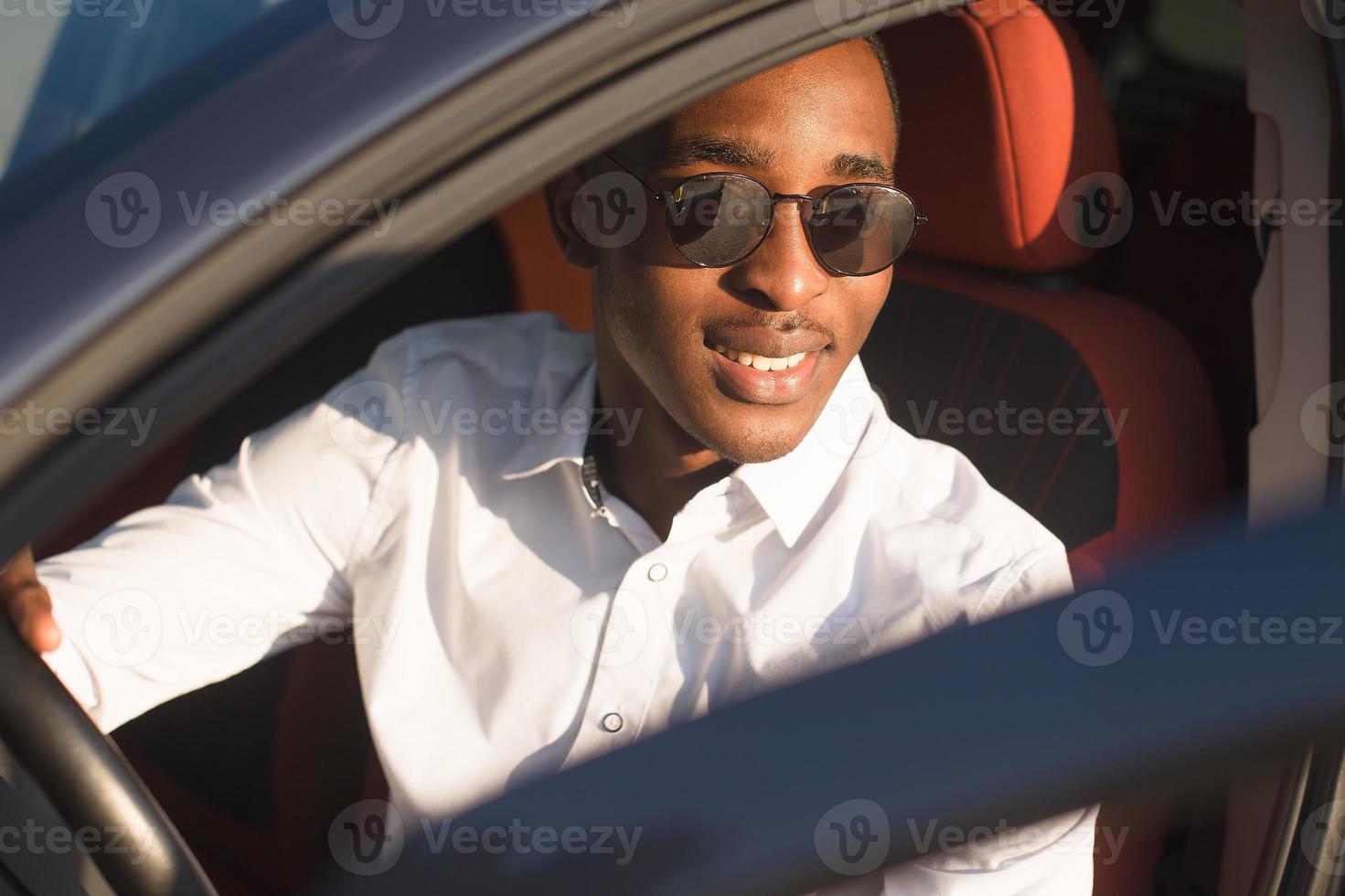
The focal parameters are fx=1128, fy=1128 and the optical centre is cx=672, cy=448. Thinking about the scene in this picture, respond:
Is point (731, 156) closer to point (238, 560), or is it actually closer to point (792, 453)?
point (792, 453)

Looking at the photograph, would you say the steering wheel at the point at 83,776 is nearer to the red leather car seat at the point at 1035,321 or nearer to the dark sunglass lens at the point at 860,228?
the dark sunglass lens at the point at 860,228

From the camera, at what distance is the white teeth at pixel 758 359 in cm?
126

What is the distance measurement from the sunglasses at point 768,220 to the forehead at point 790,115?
0.16 feet

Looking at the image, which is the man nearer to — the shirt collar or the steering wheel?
the shirt collar

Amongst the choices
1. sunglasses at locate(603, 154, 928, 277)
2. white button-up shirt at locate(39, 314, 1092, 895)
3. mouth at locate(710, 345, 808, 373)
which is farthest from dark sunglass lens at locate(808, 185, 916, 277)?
white button-up shirt at locate(39, 314, 1092, 895)

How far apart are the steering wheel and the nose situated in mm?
755

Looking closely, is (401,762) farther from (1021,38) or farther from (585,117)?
(1021,38)

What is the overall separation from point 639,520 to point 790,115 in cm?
53

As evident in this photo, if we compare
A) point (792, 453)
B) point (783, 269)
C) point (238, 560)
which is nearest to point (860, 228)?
point (783, 269)

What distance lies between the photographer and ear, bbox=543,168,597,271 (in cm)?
147

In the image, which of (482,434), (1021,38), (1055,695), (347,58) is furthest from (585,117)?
(1021,38)

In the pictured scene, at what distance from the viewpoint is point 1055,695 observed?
1.97 ft

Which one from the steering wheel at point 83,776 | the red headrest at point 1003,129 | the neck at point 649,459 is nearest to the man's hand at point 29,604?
the steering wheel at point 83,776

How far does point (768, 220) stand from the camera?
1198mm
